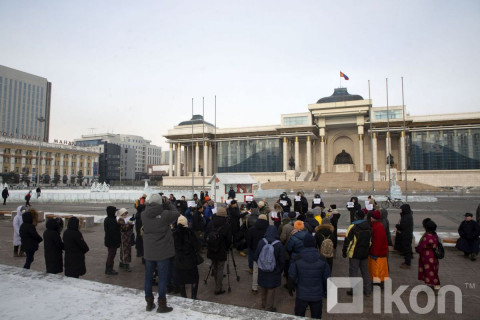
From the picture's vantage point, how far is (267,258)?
5305mm

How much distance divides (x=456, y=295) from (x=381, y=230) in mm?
1950

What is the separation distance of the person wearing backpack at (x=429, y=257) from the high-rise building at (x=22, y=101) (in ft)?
379

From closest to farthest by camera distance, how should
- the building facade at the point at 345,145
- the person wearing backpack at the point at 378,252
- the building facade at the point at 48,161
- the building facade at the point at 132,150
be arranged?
1. the person wearing backpack at the point at 378,252
2. the building facade at the point at 345,145
3. the building facade at the point at 48,161
4. the building facade at the point at 132,150

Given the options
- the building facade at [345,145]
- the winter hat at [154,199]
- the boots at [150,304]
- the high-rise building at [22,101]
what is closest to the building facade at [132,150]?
the high-rise building at [22,101]

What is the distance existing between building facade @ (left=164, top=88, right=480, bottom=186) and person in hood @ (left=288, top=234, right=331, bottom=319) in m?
43.8

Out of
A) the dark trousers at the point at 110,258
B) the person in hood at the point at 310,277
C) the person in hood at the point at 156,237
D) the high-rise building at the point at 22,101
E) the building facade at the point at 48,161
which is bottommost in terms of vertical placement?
the dark trousers at the point at 110,258

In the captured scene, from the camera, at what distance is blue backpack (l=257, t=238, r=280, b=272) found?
5297 millimetres

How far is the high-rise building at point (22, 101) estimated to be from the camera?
10362 centimetres

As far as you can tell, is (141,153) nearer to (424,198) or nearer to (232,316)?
(424,198)

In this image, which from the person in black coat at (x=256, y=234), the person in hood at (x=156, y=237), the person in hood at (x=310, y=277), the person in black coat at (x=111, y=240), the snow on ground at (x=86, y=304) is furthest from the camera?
the person in black coat at (x=111, y=240)

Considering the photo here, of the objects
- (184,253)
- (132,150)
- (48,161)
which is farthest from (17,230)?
(132,150)

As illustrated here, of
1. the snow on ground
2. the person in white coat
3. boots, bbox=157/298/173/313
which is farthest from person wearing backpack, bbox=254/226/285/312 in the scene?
the person in white coat

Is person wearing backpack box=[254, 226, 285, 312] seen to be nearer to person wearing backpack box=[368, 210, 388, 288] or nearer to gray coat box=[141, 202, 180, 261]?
gray coat box=[141, 202, 180, 261]

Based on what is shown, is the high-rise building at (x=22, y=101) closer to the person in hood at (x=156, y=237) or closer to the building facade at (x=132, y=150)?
the building facade at (x=132, y=150)
